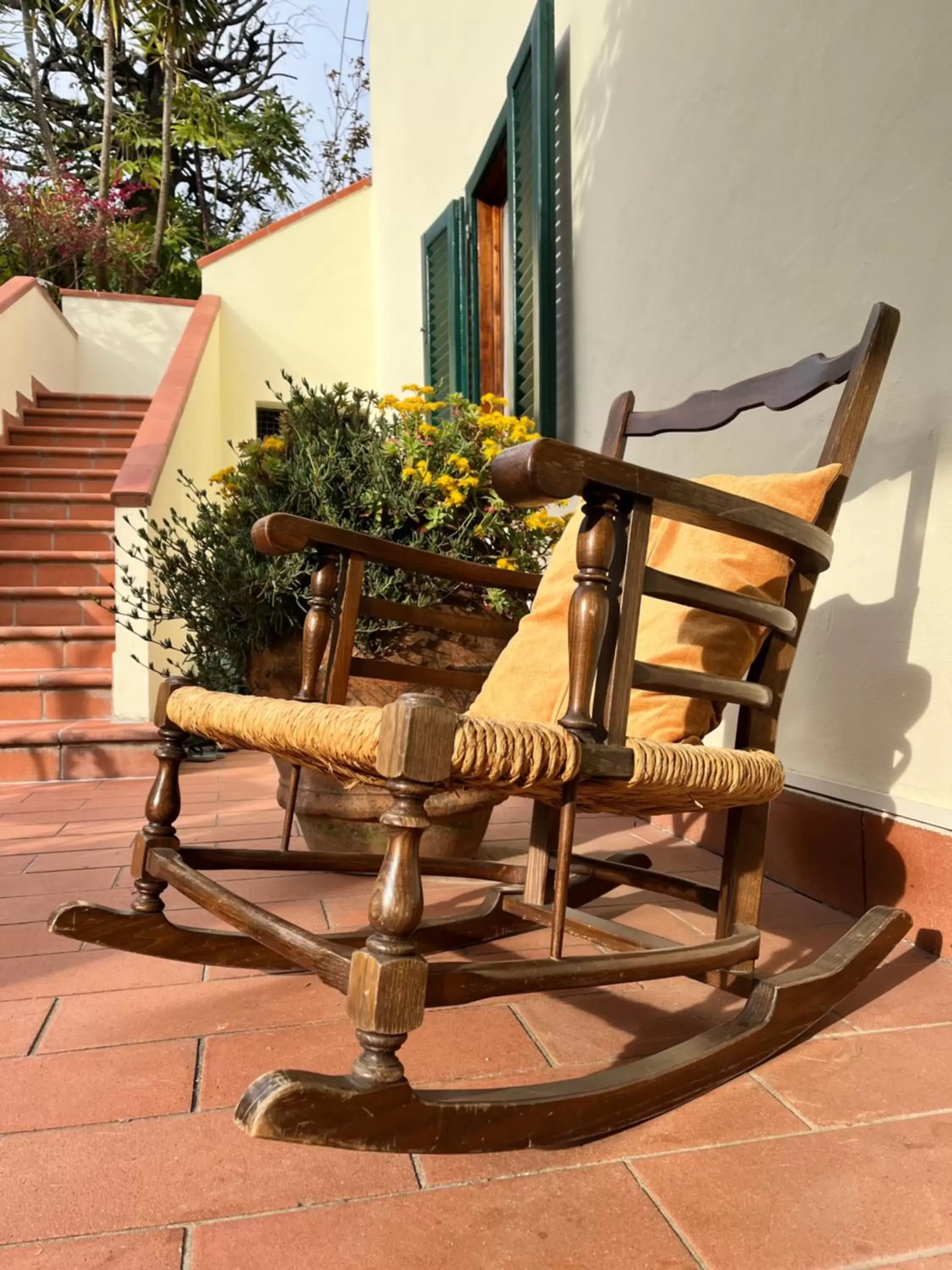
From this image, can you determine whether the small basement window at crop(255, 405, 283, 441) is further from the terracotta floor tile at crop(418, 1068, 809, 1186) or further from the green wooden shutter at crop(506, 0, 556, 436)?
the terracotta floor tile at crop(418, 1068, 809, 1186)

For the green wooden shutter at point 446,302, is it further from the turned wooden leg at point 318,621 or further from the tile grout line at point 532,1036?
the tile grout line at point 532,1036

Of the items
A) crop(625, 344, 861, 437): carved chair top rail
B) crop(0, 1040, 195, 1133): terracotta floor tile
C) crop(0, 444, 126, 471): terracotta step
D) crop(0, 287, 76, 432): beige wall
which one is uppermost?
crop(0, 287, 76, 432): beige wall

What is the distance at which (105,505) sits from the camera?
5.32m

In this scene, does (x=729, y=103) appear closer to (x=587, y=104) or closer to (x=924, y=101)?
(x=924, y=101)

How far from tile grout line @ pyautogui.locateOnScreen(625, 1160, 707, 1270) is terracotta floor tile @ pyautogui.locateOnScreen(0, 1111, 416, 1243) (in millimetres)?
214

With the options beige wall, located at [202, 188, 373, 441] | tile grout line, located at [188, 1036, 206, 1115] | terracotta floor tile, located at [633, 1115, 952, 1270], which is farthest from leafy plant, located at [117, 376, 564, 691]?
beige wall, located at [202, 188, 373, 441]

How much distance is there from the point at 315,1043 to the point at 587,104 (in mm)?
2911

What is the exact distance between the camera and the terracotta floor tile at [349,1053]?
1.13 metres

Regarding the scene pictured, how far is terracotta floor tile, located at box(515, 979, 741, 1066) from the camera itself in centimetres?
122

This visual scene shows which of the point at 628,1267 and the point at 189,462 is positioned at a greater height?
the point at 189,462

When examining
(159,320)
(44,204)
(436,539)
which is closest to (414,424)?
(436,539)

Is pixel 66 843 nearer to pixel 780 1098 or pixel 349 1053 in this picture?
pixel 349 1053

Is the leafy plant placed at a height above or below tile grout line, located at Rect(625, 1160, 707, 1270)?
above

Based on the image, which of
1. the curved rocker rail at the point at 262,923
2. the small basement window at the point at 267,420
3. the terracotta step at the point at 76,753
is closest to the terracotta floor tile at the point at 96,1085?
the curved rocker rail at the point at 262,923
